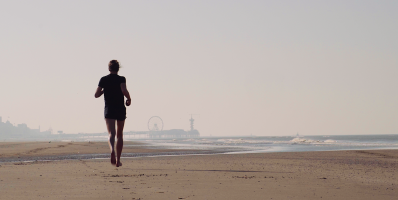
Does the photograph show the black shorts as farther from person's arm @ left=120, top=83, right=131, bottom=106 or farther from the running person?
person's arm @ left=120, top=83, right=131, bottom=106

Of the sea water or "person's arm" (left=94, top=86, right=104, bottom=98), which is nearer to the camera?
"person's arm" (left=94, top=86, right=104, bottom=98)

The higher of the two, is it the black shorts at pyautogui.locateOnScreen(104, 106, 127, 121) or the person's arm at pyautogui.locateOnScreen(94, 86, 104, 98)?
the person's arm at pyautogui.locateOnScreen(94, 86, 104, 98)

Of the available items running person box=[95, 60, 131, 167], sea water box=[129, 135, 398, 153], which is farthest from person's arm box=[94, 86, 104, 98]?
sea water box=[129, 135, 398, 153]

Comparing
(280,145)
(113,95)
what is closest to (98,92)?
(113,95)

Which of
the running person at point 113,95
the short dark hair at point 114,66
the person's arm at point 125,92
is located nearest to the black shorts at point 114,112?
the running person at point 113,95

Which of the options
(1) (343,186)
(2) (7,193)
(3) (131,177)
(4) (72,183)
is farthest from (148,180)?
(1) (343,186)

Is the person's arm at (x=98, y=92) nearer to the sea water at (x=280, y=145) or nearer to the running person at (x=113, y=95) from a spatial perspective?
the running person at (x=113, y=95)

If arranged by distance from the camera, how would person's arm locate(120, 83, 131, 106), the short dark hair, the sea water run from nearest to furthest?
person's arm locate(120, 83, 131, 106) → the short dark hair → the sea water

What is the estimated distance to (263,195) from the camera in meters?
5.95

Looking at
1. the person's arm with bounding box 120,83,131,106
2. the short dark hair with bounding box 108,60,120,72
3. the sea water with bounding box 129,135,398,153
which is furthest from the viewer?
the sea water with bounding box 129,135,398,153

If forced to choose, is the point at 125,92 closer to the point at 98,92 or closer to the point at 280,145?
the point at 98,92

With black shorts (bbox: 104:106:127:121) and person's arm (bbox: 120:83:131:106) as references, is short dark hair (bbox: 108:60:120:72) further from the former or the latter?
black shorts (bbox: 104:106:127:121)

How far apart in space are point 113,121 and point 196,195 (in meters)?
2.16

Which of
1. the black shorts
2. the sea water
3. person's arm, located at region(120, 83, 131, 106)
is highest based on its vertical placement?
person's arm, located at region(120, 83, 131, 106)
